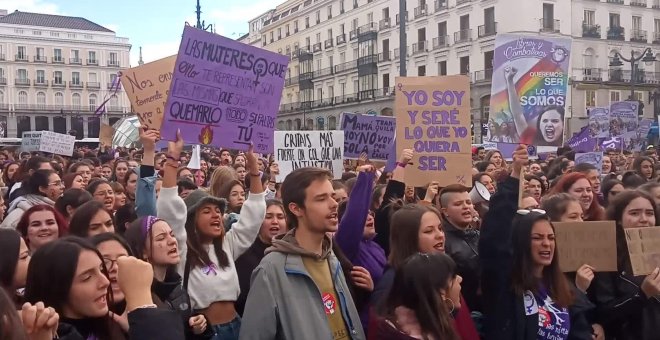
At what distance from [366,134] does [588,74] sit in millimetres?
39026

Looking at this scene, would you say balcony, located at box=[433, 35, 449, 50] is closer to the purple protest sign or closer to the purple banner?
the purple banner

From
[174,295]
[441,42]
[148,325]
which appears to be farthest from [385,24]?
[148,325]

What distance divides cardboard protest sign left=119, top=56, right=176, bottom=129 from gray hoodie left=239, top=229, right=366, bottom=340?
12.9 ft

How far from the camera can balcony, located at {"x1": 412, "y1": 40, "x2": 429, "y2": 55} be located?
49.6 meters

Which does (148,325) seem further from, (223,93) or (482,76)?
(482,76)

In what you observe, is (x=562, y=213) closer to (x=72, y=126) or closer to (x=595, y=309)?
(x=595, y=309)

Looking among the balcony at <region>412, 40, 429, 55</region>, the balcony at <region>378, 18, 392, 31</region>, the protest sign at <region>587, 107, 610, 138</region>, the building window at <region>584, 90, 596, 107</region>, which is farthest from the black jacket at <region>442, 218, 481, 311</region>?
the balcony at <region>378, 18, 392, 31</region>

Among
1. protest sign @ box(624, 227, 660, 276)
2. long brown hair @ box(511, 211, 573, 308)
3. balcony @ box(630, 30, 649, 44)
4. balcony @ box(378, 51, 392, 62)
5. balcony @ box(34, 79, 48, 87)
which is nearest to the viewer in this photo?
long brown hair @ box(511, 211, 573, 308)

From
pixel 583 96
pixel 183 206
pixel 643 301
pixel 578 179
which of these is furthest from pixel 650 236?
pixel 583 96

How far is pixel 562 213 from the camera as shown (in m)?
4.62

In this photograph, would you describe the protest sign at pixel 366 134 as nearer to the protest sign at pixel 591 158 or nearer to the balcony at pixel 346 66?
the protest sign at pixel 591 158

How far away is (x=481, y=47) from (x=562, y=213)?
4136 cm

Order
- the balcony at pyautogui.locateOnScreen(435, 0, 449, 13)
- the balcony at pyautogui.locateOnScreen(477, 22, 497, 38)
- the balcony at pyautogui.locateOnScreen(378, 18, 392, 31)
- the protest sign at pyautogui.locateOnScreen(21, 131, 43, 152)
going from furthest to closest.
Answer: the balcony at pyautogui.locateOnScreen(378, 18, 392, 31), the balcony at pyautogui.locateOnScreen(435, 0, 449, 13), the balcony at pyautogui.locateOnScreen(477, 22, 497, 38), the protest sign at pyautogui.locateOnScreen(21, 131, 43, 152)

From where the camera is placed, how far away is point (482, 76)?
4369 cm
